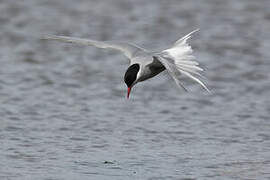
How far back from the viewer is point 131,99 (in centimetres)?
805

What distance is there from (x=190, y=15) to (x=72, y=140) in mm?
5632

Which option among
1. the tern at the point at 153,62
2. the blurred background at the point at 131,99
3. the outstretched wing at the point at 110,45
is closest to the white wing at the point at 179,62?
the tern at the point at 153,62

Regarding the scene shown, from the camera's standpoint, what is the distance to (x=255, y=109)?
7.67 m

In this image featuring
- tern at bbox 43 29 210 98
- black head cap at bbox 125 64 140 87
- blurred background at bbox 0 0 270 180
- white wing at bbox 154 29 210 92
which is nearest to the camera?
white wing at bbox 154 29 210 92

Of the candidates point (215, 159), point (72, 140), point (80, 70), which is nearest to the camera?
point (215, 159)

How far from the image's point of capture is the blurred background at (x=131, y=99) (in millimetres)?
5957

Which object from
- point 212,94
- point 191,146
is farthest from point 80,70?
point 191,146

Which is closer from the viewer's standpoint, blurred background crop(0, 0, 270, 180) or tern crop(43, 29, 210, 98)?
tern crop(43, 29, 210, 98)

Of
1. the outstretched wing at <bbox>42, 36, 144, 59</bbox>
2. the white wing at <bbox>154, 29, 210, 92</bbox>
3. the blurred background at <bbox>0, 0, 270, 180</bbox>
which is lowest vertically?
the blurred background at <bbox>0, 0, 270, 180</bbox>

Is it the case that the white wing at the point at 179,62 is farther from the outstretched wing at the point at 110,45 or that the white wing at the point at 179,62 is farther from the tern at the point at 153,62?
the outstretched wing at the point at 110,45

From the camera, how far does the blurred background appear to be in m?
5.96

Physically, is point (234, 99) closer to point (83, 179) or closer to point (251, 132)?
point (251, 132)

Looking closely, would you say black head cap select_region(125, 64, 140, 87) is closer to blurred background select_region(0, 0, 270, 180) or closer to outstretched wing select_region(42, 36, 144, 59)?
outstretched wing select_region(42, 36, 144, 59)

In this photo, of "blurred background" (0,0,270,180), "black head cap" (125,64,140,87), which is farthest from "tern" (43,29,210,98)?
"blurred background" (0,0,270,180)
